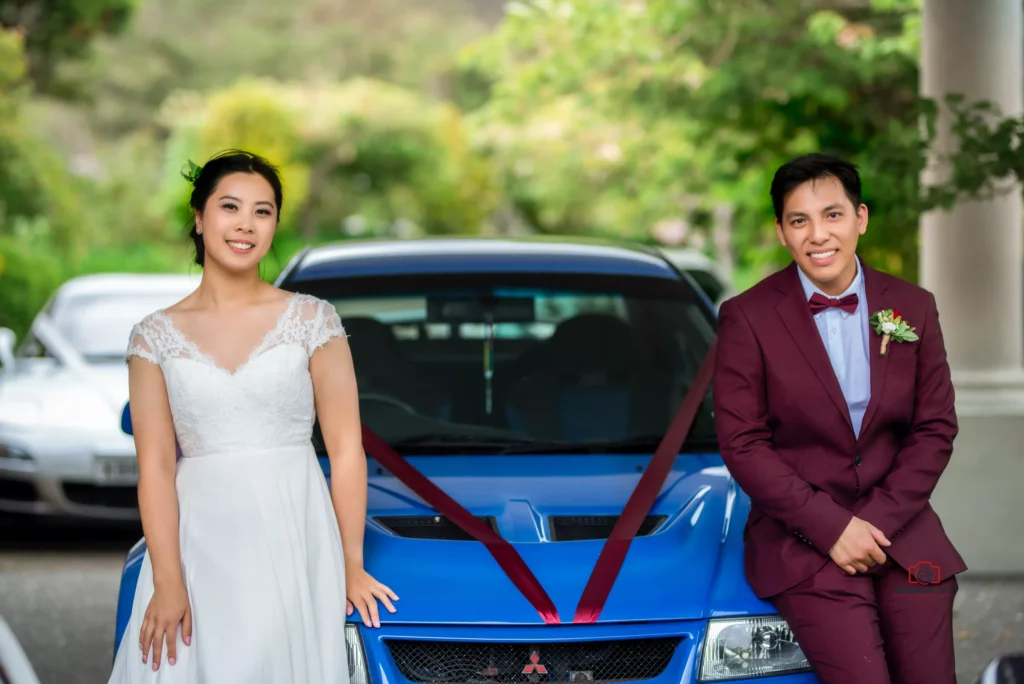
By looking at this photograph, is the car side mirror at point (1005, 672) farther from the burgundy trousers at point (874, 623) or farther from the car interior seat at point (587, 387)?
the car interior seat at point (587, 387)

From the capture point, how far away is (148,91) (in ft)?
175

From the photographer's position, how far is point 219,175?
140 inches

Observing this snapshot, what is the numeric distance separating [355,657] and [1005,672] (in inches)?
58.1

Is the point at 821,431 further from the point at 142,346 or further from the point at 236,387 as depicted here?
the point at 142,346

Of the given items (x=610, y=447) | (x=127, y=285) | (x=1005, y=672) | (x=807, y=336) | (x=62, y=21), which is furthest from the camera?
(x=62, y=21)

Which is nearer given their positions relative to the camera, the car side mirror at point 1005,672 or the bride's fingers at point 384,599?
the car side mirror at point 1005,672

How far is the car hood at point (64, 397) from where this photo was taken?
848 cm

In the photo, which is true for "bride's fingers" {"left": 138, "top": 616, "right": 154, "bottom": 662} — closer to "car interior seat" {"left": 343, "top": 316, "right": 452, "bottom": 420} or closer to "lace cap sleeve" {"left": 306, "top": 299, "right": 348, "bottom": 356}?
"lace cap sleeve" {"left": 306, "top": 299, "right": 348, "bottom": 356}

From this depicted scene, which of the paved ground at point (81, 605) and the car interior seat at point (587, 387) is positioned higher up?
the car interior seat at point (587, 387)

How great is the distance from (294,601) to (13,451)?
18.0 ft

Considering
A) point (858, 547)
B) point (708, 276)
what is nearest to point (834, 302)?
point (858, 547)

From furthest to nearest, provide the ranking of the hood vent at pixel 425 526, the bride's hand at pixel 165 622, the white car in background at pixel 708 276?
1. the white car in background at pixel 708 276
2. the hood vent at pixel 425 526
3. the bride's hand at pixel 165 622

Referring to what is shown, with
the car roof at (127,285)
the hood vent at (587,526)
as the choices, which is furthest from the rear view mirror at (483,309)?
the car roof at (127,285)
